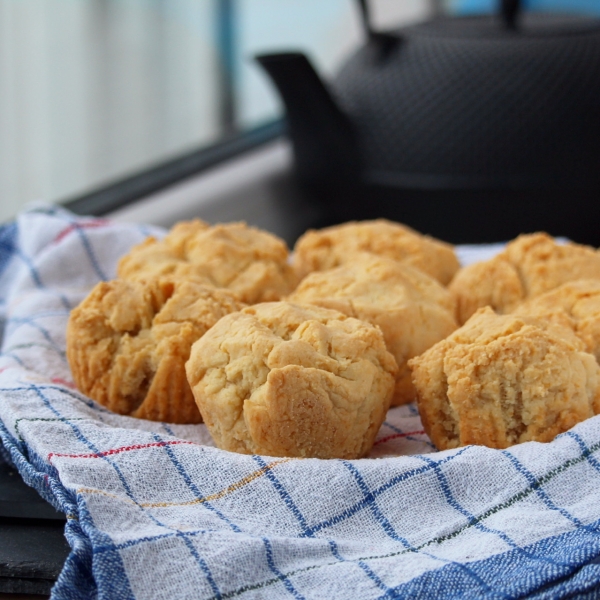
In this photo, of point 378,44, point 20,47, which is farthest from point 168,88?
point 378,44

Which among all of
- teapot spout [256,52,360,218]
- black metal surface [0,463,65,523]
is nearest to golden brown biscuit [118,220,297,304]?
black metal surface [0,463,65,523]

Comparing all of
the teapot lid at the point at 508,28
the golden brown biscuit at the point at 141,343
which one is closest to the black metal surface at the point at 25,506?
the golden brown biscuit at the point at 141,343

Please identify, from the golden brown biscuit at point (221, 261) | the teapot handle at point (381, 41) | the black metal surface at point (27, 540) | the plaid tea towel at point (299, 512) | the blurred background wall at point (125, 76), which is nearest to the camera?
the plaid tea towel at point (299, 512)

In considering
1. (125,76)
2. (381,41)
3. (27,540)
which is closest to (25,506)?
(27,540)

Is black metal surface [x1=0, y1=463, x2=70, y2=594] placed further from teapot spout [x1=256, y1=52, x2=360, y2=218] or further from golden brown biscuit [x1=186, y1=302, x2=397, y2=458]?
teapot spout [x1=256, y1=52, x2=360, y2=218]

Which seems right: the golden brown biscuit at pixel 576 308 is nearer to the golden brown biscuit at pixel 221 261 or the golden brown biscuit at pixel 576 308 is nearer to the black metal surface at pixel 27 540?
the golden brown biscuit at pixel 221 261

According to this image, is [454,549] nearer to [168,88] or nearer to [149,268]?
[149,268]

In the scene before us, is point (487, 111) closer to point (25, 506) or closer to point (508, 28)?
point (508, 28)
